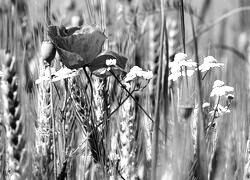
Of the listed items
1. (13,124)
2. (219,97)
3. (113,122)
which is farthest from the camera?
(113,122)

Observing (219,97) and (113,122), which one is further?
(113,122)

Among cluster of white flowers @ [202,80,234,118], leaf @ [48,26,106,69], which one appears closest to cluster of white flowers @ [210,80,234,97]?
cluster of white flowers @ [202,80,234,118]

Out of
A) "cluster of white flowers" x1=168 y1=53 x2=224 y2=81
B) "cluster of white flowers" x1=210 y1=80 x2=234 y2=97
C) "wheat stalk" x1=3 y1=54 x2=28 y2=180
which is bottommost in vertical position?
"wheat stalk" x1=3 y1=54 x2=28 y2=180

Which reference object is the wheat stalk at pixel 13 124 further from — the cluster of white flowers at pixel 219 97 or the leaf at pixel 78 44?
the cluster of white flowers at pixel 219 97

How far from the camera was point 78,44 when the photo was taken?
2.29 ft

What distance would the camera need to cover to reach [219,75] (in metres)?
0.85

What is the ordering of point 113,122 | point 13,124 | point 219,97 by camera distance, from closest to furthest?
point 13,124 < point 219,97 < point 113,122

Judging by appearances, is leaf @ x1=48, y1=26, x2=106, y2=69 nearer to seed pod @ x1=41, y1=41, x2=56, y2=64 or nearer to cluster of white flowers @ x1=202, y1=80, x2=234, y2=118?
seed pod @ x1=41, y1=41, x2=56, y2=64

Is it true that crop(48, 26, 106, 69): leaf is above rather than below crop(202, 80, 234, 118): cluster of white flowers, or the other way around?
above

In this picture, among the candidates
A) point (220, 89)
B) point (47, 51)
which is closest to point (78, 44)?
point (47, 51)

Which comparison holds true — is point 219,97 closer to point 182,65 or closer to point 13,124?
point 182,65

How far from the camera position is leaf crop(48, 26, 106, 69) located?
2.25 feet

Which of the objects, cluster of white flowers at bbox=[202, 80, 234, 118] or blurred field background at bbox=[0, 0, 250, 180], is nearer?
blurred field background at bbox=[0, 0, 250, 180]

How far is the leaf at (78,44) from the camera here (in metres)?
0.69
